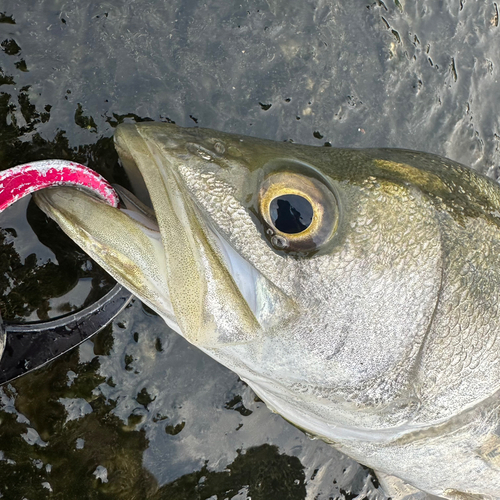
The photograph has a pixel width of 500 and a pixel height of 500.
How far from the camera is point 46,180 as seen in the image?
2.11m

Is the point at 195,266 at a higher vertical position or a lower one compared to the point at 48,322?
higher

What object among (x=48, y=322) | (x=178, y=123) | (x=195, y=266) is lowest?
(x=48, y=322)

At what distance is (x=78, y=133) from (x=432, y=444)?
238 cm

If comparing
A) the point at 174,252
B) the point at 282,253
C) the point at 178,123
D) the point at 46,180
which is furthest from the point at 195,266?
the point at 178,123

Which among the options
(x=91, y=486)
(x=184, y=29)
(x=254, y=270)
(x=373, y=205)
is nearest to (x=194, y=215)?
(x=254, y=270)

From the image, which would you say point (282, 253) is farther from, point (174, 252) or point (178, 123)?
point (178, 123)

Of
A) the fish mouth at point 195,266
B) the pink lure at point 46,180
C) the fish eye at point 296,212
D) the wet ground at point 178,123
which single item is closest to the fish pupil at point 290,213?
the fish eye at point 296,212

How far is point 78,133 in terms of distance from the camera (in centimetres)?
261

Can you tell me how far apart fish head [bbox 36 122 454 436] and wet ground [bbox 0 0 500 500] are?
24.6 inches

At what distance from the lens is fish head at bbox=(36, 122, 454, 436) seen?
1.90 meters

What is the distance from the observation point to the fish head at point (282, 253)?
1.90 m

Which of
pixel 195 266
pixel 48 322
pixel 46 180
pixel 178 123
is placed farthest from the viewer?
pixel 178 123

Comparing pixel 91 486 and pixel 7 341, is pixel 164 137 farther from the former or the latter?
pixel 91 486

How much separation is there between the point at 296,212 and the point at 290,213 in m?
0.02
